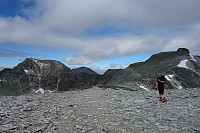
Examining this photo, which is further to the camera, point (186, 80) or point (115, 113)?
point (186, 80)

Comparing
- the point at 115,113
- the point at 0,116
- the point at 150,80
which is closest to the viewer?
the point at 0,116

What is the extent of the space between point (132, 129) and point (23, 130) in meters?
6.30

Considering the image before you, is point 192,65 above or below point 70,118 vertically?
above

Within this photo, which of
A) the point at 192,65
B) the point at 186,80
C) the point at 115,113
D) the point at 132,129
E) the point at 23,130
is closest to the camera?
the point at 23,130

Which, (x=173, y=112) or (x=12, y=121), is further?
(x=173, y=112)

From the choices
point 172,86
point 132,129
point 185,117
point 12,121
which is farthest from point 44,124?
point 172,86

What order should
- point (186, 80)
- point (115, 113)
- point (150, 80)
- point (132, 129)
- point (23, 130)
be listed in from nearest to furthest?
point (23, 130)
point (132, 129)
point (115, 113)
point (150, 80)
point (186, 80)

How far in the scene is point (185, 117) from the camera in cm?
1103

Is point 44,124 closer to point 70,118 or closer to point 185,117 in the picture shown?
point 70,118

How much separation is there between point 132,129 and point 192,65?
493ft

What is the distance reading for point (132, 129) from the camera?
350 inches

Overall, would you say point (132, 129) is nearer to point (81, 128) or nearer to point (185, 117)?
point (81, 128)

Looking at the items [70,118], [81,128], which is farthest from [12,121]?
[81,128]

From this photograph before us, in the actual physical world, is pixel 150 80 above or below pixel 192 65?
below
